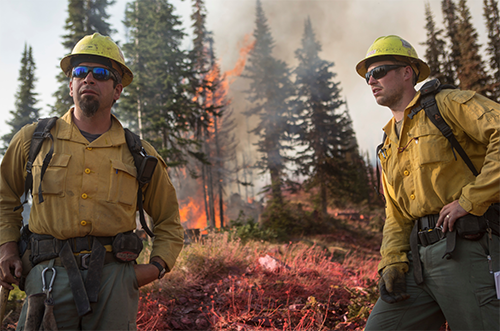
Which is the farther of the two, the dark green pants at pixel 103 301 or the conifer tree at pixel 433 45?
the conifer tree at pixel 433 45

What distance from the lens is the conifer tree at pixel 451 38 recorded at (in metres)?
20.0

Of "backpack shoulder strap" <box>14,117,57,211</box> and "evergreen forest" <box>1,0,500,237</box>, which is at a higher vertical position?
"evergreen forest" <box>1,0,500,237</box>

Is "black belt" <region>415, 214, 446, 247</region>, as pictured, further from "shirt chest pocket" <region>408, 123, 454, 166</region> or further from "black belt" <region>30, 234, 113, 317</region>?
"black belt" <region>30, 234, 113, 317</region>

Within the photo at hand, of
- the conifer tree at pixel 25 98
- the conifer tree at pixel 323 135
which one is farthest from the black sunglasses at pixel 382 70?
the conifer tree at pixel 25 98

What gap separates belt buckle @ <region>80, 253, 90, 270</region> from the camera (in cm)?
209

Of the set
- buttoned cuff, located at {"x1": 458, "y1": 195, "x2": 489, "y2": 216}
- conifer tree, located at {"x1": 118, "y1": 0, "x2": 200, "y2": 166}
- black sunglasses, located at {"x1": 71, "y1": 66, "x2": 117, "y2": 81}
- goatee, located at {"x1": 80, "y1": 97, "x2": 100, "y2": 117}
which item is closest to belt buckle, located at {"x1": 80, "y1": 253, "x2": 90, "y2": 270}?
goatee, located at {"x1": 80, "y1": 97, "x2": 100, "y2": 117}

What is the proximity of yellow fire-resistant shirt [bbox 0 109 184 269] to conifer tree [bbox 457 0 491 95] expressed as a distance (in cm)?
2102

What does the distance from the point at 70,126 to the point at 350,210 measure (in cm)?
2293

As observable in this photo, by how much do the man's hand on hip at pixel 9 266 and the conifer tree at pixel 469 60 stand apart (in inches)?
857

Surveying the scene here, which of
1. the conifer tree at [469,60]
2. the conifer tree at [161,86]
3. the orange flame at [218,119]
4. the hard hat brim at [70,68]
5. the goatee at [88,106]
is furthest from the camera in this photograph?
the orange flame at [218,119]

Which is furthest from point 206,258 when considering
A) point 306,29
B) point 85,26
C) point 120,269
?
point 306,29

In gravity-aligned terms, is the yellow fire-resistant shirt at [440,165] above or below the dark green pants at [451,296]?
above

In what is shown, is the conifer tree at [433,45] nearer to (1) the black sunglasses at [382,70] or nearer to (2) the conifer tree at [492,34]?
(2) the conifer tree at [492,34]

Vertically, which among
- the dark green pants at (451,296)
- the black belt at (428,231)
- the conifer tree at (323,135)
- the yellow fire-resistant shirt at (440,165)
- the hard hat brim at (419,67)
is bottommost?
the dark green pants at (451,296)
